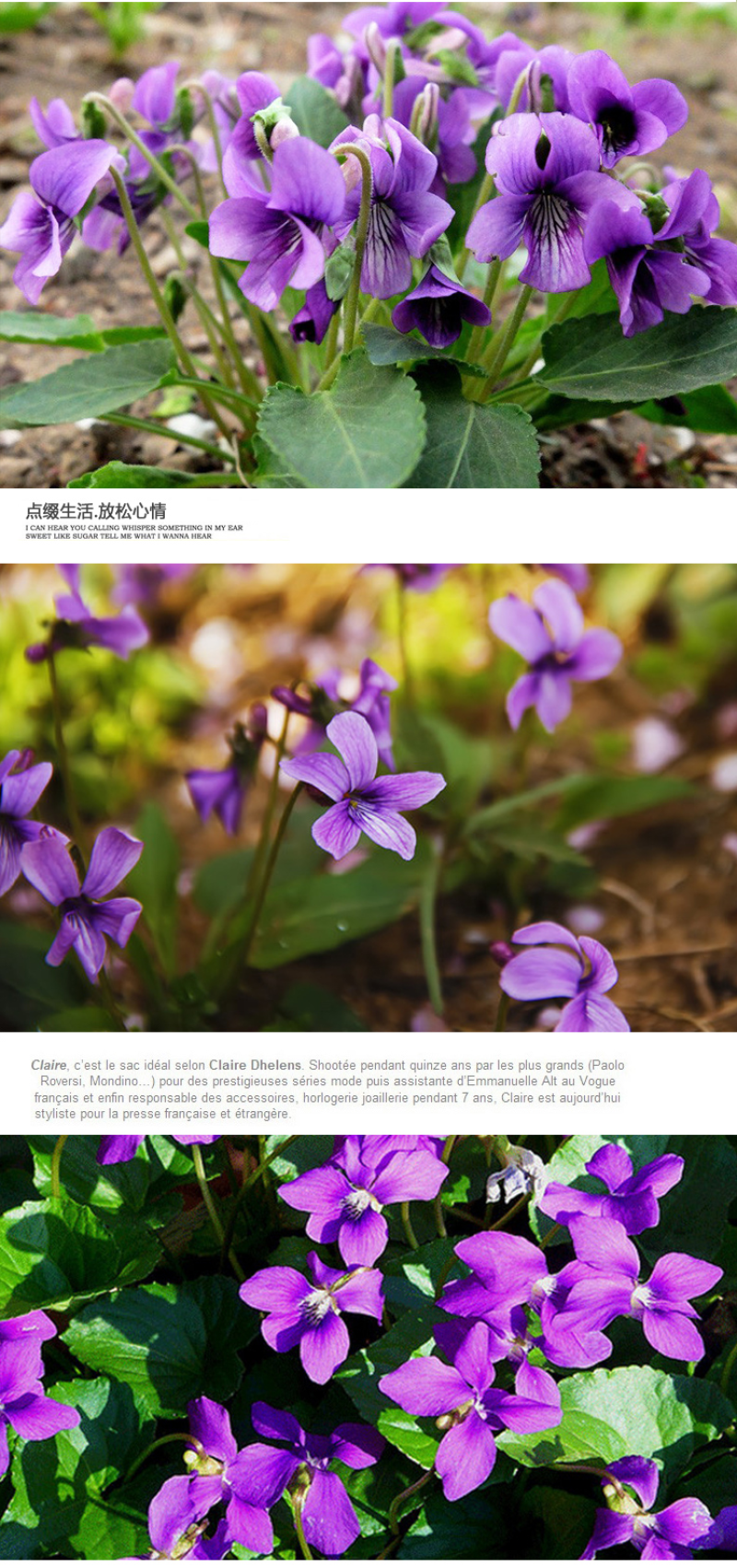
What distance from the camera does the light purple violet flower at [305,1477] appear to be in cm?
69

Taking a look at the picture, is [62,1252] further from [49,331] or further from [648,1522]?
[49,331]

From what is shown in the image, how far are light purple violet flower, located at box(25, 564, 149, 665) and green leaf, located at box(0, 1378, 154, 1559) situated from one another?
542mm

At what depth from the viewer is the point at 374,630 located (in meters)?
1.21

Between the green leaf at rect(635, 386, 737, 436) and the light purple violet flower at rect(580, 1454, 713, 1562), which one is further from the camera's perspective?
the green leaf at rect(635, 386, 737, 436)

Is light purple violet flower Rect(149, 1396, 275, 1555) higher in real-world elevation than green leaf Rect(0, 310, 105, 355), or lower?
lower

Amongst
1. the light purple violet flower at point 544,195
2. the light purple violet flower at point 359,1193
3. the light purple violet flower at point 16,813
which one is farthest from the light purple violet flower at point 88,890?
the light purple violet flower at point 544,195

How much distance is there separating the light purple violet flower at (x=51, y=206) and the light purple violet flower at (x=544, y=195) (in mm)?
328

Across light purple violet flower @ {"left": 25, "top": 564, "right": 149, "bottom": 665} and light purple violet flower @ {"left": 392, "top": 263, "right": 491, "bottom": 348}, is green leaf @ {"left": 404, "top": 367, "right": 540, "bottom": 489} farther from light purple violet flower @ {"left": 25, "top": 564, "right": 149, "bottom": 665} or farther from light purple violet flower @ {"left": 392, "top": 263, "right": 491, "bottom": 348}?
light purple violet flower @ {"left": 25, "top": 564, "right": 149, "bottom": 665}

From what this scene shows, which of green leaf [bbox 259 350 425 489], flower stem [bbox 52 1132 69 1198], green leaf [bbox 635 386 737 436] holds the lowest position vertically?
flower stem [bbox 52 1132 69 1198]

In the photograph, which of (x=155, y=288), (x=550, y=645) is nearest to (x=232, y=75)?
(x=155, y=288)

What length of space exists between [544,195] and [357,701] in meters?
0.42

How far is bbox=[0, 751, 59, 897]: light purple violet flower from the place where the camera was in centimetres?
80

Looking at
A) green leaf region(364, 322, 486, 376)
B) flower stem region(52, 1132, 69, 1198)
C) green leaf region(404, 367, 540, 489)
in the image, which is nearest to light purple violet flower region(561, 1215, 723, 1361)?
flower stem region(52, 1132, 69, 1198)

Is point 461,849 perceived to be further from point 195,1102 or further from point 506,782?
point 195,1102
